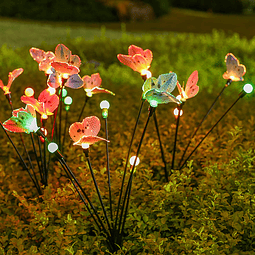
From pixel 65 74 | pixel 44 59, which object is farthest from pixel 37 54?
pixel 65 74

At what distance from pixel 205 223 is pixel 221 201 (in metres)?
0.19

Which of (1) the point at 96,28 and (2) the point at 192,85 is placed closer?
(2) the point at 192,85

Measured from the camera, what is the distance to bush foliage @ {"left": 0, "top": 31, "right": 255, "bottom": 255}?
1552 mm

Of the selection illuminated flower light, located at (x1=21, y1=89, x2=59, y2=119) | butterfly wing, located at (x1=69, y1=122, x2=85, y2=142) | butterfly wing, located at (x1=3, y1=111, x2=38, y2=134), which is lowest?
butterfly wing, located at (x1=3, y1=111, x2=38, y2=134)

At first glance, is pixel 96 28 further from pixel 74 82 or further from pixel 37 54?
pixel 74 82

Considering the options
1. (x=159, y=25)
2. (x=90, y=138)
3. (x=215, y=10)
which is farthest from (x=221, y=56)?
(x=215, y=10)

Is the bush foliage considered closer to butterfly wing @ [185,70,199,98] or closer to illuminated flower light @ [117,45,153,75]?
butterfly wing @ [185,70,199,98]

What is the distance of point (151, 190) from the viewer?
1.86 meters

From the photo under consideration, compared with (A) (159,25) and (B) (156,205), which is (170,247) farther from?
(A) (159,25)

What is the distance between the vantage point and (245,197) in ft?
5.43

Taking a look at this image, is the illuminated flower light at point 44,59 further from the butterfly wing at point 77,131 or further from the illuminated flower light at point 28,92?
the butterfly wing at point 77,131

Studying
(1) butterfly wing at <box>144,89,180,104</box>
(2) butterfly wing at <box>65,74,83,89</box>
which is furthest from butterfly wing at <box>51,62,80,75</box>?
(1) butterfly wing at <box>144,89,180,104</box>

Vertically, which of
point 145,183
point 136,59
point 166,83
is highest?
point 136,59

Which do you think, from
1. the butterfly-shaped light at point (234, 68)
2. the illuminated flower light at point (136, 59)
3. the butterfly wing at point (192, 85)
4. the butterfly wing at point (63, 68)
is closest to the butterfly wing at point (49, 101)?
the butterfly wing at point (63, 68)
